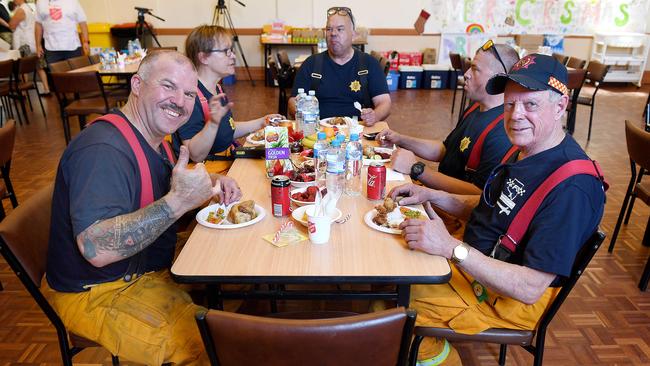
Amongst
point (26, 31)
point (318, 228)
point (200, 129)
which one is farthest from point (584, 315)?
point (26, 31)

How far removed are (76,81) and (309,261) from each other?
428 centimetres

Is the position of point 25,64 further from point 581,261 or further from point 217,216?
point 581,261

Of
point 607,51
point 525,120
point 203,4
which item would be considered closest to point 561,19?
point 607,51

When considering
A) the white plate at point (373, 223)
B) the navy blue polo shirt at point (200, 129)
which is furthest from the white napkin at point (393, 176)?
the navy blue polo shirt at point (200, 129)

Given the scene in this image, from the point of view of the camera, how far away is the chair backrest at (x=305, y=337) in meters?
1.01

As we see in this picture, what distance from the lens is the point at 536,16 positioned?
29.2ft

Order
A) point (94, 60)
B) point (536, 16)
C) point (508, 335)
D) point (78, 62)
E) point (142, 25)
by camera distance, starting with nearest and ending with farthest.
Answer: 1. point (508, 335)
2. point (78, 62)
3. point (94, 60)
4. point (142, 25)
5. point (536, 16)

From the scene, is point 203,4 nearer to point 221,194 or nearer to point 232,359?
point 221,194

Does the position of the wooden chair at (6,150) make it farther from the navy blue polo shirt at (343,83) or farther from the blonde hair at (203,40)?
the navy blue polo shirt at (343,83)

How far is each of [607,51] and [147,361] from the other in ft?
33.2

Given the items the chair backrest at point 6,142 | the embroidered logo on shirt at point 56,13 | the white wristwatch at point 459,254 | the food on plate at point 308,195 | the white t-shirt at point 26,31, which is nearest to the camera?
the white wristwatch at point 459,254

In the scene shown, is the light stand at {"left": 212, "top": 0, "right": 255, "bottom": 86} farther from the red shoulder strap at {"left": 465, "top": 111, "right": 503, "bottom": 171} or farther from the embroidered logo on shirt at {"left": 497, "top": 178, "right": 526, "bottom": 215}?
the embroidered logo on shirt at {"left": 497, "top": 178, "right": 526, "bottom": 215}

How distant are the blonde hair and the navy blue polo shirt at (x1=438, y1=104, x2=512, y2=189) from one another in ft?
4.89

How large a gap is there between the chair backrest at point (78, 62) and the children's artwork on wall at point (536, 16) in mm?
6031
